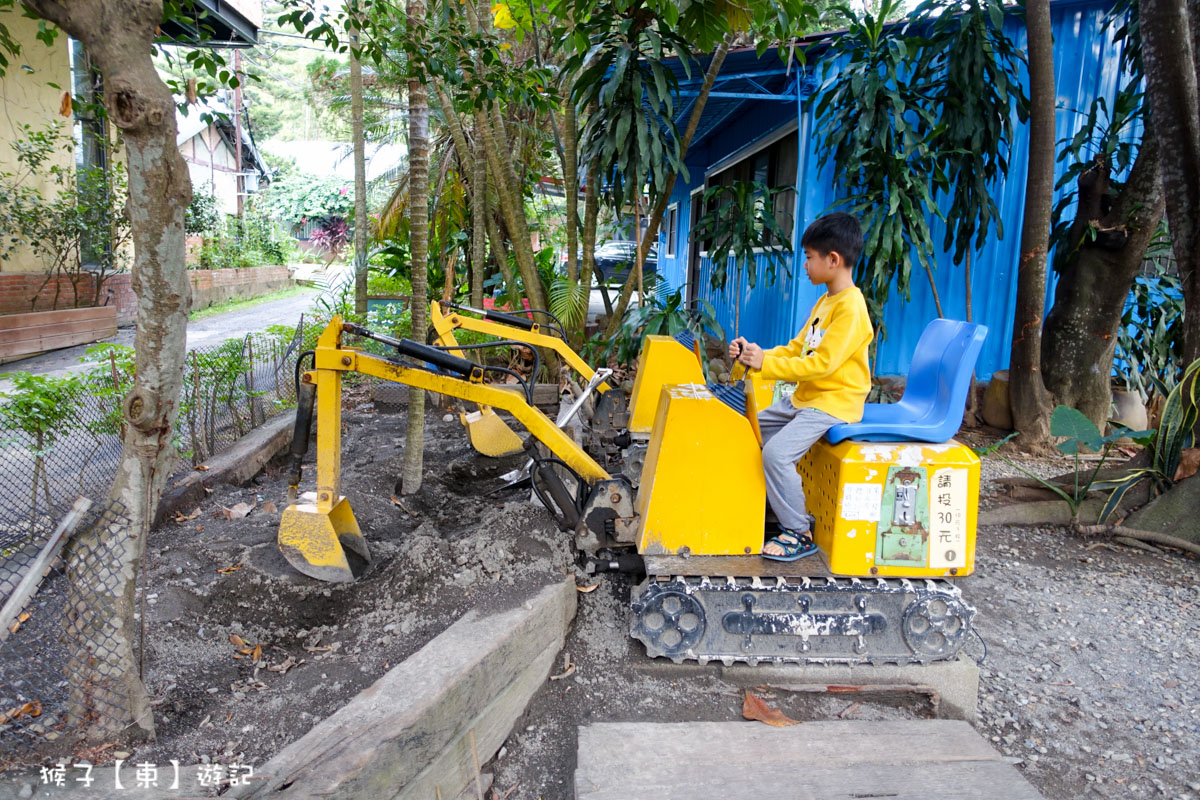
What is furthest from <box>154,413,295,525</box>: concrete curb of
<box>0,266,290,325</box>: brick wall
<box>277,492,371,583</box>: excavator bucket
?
<box>0,266,290,325</box>: brick wall

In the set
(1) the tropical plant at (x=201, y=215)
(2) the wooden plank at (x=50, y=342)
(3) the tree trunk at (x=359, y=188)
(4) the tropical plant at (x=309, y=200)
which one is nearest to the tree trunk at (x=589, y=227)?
(3) the tree trunk at (x=359, y=188)

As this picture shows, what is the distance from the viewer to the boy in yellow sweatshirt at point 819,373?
9.47ft

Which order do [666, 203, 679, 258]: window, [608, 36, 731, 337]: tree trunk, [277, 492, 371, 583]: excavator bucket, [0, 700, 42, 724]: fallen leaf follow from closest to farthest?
[0, 700, 42, 724]: fallen leaf
[277, 492, 371, 583]: excavator bucket
[608, 36, 731, 337]: tree trunk
[666, 203, 679, 258]: window

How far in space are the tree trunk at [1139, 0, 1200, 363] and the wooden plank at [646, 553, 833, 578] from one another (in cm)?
346

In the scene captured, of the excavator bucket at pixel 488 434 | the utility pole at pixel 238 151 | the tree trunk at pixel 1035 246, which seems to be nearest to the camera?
the excavator bucket at pixel 488 434

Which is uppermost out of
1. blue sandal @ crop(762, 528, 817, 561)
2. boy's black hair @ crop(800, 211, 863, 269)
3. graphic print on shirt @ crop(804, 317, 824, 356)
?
boy's black hair @ crop(800, 211, 863, 269)

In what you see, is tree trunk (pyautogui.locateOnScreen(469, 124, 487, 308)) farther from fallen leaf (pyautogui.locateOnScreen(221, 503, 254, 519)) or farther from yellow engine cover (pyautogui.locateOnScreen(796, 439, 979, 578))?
yellow engine cover (pyautogui.locateOnScreen(796, 439, 979, 578))

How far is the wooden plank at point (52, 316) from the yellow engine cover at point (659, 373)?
813 cm

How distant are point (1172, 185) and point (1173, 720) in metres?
3.47

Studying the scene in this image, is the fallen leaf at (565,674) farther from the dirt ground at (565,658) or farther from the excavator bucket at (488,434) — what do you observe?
the excavator bucket at (488,434)

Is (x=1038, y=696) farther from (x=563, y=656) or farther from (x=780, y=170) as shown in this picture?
(x=780, y=170)

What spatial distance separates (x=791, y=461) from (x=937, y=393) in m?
0.73

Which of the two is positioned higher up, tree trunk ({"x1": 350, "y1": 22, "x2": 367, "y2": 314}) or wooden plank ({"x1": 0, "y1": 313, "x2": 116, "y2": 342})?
tree trunk ({"x1": 350, "y1": 22, "x2": 367, "y2": 314})

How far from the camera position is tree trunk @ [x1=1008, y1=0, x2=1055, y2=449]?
5930mm
